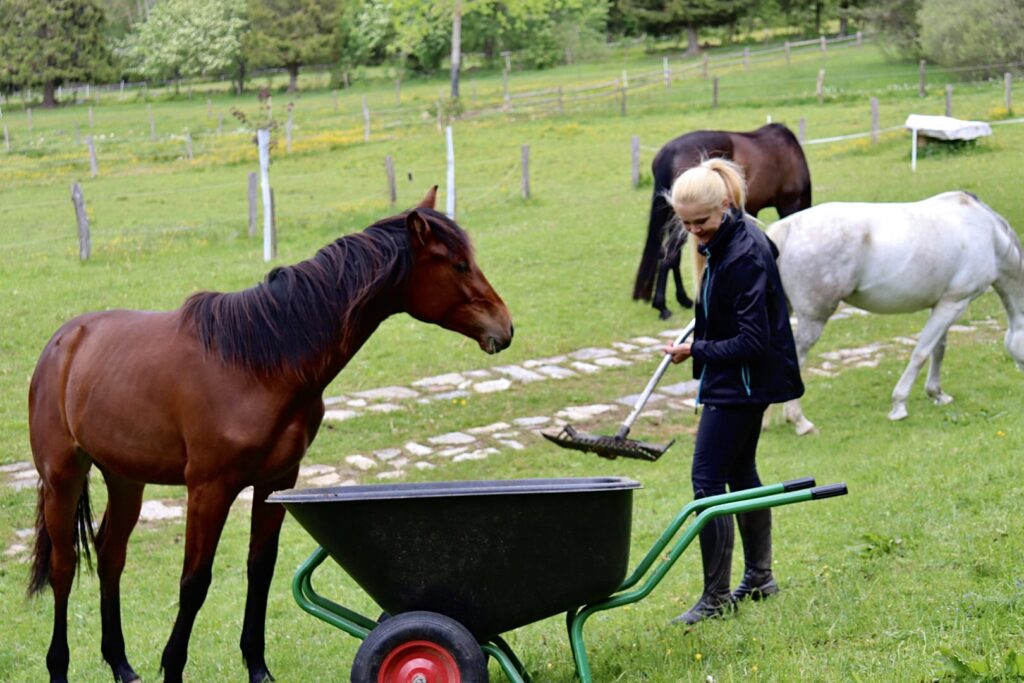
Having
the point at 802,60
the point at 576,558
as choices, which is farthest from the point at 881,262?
the point at 802,60

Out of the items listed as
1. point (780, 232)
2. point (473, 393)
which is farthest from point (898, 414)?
point (473, 393)

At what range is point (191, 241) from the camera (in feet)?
52.8

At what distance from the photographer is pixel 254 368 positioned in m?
4.01

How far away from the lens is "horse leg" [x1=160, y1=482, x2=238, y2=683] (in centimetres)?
404

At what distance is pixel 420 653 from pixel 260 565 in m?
1.13

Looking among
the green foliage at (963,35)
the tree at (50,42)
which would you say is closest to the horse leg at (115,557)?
the tree at (50,42)

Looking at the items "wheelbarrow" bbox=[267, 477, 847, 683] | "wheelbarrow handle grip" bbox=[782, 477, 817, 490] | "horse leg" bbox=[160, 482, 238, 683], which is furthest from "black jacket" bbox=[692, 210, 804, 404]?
"horse leg" bbox=[160, 482, 238, 683]

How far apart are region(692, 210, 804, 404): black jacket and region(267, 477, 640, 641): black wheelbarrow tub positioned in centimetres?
80

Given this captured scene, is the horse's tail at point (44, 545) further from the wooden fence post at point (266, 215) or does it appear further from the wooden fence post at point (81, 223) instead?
the wooden fence post at point (81, 223)

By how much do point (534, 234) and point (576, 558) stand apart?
503 inches

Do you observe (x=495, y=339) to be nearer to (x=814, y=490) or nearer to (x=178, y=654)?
(x=814, y=490)

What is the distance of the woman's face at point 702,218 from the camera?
13.5 ft

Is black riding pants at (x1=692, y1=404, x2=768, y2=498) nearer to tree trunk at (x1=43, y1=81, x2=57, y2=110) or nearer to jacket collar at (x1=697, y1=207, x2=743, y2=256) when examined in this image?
jacket collar at (x1=697, y1=207, x2=743, y2=256)

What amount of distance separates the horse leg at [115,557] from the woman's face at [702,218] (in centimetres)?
252
